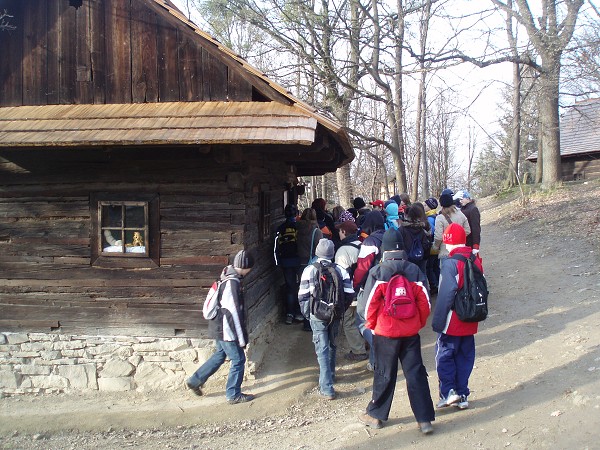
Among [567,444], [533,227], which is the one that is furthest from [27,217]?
[533,227]

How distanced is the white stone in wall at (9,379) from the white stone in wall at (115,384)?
119 centimetres

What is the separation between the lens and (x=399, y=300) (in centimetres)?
454

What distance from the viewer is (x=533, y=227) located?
48.8ft

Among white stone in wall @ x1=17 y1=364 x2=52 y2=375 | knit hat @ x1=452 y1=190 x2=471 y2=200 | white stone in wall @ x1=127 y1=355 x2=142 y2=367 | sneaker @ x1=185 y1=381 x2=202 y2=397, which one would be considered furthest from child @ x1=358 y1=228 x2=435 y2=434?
white stone in wall @ x1=17 y1=364 x2=52 y2=375

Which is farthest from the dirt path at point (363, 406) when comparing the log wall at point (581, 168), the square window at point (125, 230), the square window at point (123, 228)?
the log wall at point (581, 168)

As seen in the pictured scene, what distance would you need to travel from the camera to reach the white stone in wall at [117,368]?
6.93 m

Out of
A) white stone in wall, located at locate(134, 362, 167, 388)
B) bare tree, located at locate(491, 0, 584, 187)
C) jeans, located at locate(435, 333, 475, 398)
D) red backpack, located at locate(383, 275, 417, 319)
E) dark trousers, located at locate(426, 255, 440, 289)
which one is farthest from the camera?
bare tree, located at locate(491, 0, 584, 187)

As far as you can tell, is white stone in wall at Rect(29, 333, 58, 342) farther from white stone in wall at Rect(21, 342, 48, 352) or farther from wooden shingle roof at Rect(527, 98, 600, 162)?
wooden shingle roof at Rect(527, 98, 600, 162)

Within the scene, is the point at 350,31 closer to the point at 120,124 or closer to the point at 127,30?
the point at 127,30

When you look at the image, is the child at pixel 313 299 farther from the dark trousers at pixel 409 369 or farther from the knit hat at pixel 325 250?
the dark trousers at pixel 409 369

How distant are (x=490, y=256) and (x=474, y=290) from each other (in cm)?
849

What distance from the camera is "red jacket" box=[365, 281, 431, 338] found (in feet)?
15.1

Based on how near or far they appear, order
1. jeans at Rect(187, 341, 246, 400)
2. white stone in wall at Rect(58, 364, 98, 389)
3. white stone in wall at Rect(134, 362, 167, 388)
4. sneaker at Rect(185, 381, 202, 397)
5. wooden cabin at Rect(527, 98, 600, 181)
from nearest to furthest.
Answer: jeans at Rect(187, 341, 246, 400) < sneaker at Rect(185, 381, 202, 397) < white stone in wall at Rect(134, 362, 167, 388) < white stone in wall at Rect(58, 364, 98, 389) < wooden cabin at Rect(527, 98, 600, 181)

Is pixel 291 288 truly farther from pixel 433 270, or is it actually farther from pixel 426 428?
pixel 426 428
